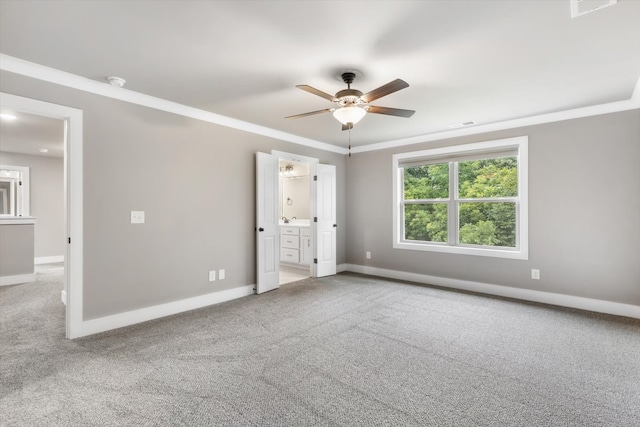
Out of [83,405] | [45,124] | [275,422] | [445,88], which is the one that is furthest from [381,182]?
[45,124]

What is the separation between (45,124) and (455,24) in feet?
17.9

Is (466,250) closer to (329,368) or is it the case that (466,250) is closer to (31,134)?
(329,368)

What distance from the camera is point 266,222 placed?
4566 mm

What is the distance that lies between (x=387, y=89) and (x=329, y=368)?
2.17 metres

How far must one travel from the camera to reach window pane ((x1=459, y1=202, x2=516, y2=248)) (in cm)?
444

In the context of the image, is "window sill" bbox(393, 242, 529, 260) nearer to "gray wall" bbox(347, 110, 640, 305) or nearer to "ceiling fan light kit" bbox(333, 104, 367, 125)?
"gray wall" bbox(347, 110, 640, 305)

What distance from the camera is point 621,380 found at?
2213 mm

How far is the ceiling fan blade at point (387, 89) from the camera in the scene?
228 cm

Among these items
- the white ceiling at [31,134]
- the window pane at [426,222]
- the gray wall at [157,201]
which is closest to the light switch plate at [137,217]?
the gray wall at [157,201]

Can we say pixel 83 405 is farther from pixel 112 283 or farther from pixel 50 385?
pixel 112 283

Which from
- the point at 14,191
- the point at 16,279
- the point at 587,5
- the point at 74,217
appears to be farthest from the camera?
the point at 14,191

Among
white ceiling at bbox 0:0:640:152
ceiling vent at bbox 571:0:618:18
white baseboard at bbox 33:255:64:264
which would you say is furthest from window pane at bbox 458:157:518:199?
white baseboard at bbox 33:255:64:264

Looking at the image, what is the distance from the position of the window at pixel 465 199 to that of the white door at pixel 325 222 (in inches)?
44.4

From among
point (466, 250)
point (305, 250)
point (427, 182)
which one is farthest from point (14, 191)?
point (466, 250)
